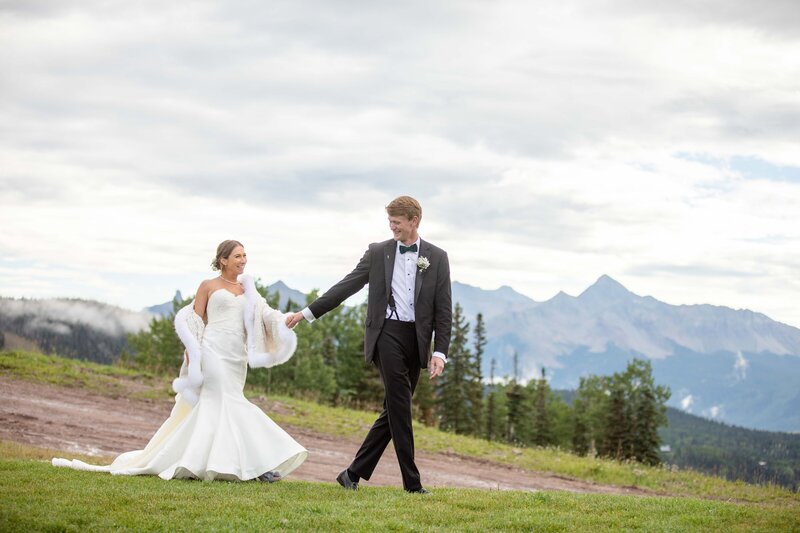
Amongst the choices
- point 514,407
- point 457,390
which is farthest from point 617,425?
point 514,407

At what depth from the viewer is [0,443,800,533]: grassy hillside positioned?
23.4 feet

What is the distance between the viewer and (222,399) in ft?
32.9

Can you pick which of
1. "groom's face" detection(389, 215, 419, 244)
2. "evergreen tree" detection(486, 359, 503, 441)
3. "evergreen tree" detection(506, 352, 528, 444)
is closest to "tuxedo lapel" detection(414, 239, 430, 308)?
"groom's face" detection(389, 215, 419, 244)

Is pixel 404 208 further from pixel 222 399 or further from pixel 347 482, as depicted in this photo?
pixel 222 399

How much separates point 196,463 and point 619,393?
71.4 metres

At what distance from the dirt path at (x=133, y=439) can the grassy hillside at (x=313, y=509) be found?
3797mm

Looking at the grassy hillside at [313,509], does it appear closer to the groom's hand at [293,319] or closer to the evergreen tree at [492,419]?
the groom's hand at [293,319]

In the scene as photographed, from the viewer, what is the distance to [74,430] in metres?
15.9

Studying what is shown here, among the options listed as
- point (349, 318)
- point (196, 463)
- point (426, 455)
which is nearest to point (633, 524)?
point (196, 463)

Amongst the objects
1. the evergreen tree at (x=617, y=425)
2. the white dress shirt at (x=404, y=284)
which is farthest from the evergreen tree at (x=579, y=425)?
the white dress shirt at (x=404, y=284)

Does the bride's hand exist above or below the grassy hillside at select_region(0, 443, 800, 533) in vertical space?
above

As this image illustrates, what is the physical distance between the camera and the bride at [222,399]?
9609mm

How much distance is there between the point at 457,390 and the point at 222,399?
68971 millimetres

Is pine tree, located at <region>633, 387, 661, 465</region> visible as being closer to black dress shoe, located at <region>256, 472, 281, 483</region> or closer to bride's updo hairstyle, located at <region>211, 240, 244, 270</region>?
black dress shoe, located at <region>256, 472, 281, 483</region>
